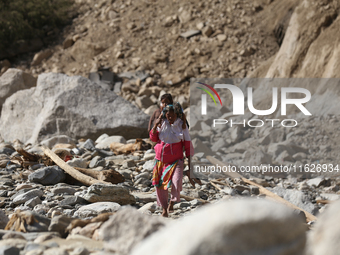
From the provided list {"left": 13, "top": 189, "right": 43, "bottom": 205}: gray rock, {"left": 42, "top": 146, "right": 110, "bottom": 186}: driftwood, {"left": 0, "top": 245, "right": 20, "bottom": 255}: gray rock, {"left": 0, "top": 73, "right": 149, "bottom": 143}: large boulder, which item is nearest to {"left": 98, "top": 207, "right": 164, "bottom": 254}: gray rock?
{"left": 0, "top": 245, "right": 20, "bottom": 255}: gray rock

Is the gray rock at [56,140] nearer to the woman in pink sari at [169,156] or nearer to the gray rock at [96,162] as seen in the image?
the gray rock at [96,162]

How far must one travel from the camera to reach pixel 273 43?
46.4 ft

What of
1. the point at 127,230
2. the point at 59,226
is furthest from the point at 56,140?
the point at 127,230

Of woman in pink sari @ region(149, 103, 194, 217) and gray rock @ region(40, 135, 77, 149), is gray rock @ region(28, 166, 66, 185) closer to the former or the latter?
woman in pink sari @ region(149, 103, 194, 217)

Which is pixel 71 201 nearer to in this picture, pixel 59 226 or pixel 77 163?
pixel 59 226

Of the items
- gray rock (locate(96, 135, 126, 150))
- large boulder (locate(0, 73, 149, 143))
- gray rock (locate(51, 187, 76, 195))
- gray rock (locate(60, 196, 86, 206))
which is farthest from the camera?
large boulder (locate(0, 73, 149, 143))

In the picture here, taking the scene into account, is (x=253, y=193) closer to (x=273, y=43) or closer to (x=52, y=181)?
(x=52, y=181)

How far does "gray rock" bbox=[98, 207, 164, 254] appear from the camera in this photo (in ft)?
6.35

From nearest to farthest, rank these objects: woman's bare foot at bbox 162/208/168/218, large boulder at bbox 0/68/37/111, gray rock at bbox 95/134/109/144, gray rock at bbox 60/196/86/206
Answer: woman's bare foot at bbox 162/208/168/218 < gray rock at bbox 60/196/86/206 < gray rock at bbox 95/134/109/144 < large boulder at bbox 0/68/37/111

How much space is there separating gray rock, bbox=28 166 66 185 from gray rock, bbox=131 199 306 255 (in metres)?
3.62

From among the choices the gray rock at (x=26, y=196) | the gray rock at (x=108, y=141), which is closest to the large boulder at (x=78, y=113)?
the gray rock at (x=108, y=141)

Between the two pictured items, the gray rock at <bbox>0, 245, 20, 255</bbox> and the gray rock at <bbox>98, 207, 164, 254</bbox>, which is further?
the gray rock at <bbox>0, 245, 20, 255</bbox>

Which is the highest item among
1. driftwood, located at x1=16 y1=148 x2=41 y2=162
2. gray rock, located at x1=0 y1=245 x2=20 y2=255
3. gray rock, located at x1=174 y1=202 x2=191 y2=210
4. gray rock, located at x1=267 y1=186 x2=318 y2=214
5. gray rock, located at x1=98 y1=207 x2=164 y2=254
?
gray rock, located at x1=98 y1=207 x2=164 y2=254

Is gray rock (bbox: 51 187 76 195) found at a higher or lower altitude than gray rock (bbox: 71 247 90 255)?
lower
